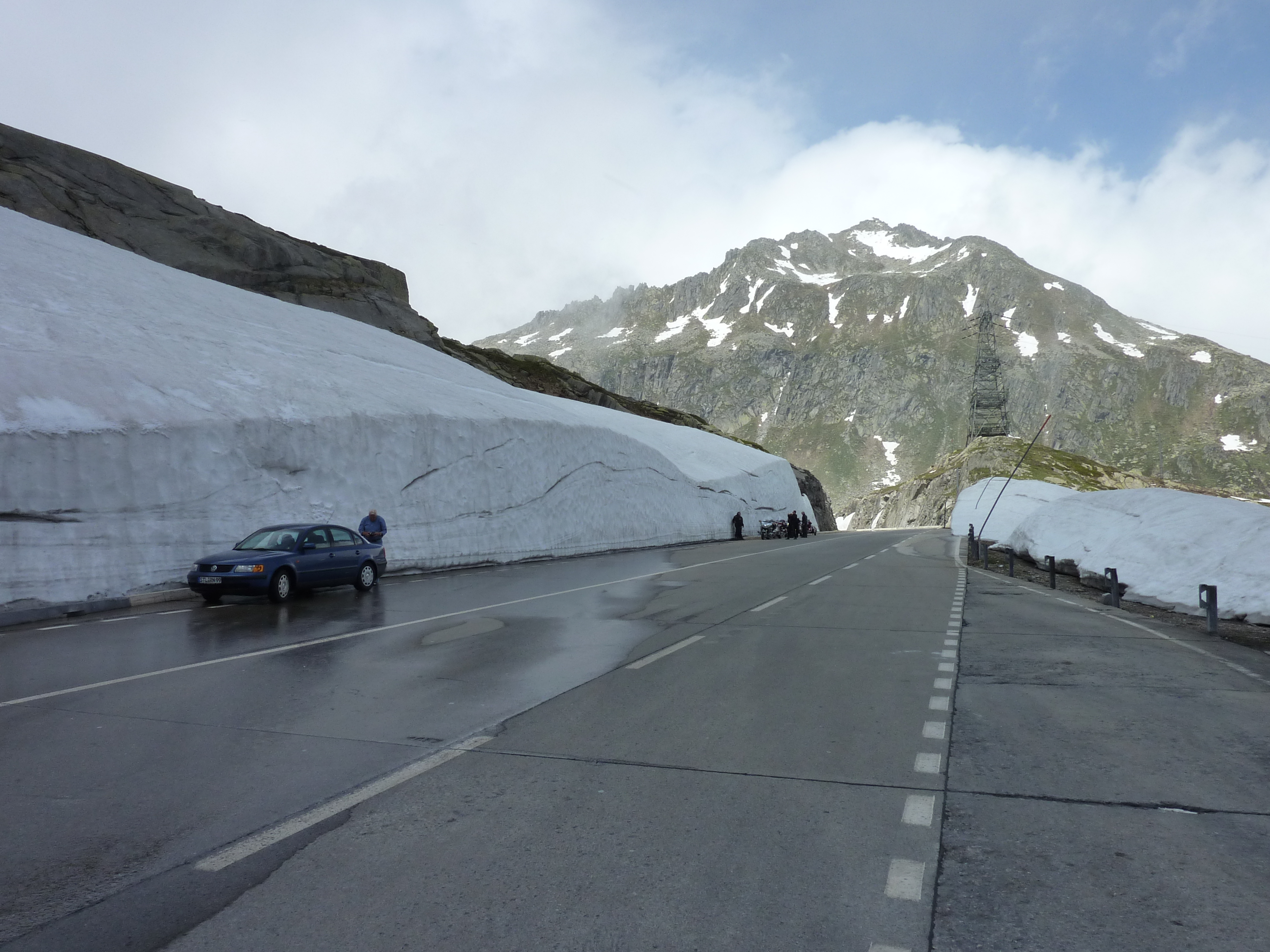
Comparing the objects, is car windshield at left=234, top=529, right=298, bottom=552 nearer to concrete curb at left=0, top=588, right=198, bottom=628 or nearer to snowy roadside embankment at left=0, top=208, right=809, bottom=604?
concrete curb at left=0, top=588, right=198, bottom=628

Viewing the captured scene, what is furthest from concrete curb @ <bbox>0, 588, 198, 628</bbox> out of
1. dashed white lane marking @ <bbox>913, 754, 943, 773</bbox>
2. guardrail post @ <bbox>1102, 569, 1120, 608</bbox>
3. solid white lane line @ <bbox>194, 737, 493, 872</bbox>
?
guardrail post @ <bbox>1102, 569, 1120, 608</bbox>

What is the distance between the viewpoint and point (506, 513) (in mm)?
29141

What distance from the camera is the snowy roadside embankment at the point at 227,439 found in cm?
1550

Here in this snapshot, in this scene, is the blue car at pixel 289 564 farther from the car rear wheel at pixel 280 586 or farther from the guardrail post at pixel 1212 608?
the guardrail post at pixel 1212 608

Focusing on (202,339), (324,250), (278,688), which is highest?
(324,250)

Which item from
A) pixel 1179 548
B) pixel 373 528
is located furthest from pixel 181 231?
pixel 1179 548

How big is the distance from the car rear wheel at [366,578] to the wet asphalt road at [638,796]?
6565 mm

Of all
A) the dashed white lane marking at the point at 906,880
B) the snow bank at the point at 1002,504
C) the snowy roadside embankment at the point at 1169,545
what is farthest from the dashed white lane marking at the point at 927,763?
the snow bank at the point at 1002,504

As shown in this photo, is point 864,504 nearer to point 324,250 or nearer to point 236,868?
point 324,250

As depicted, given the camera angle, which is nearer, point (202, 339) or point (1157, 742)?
point (1157, 742)

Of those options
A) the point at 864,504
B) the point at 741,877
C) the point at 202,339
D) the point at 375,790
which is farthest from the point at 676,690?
the point at 864,504

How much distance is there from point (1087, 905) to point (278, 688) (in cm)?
655

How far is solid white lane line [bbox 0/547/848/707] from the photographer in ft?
25.0

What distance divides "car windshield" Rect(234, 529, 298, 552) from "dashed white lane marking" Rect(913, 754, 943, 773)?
42.1 ft
